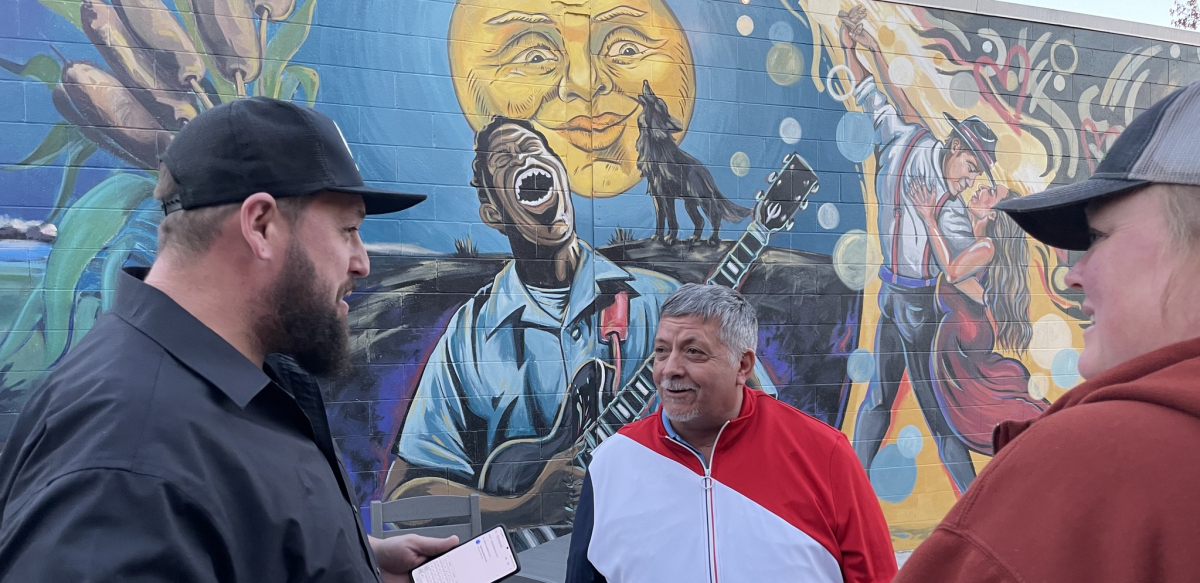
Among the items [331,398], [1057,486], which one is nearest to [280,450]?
[1057,486]

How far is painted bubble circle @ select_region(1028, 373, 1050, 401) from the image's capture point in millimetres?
6602

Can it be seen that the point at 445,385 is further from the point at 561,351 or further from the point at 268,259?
the point at 268,259

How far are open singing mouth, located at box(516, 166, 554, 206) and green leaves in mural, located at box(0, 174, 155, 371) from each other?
2187 mm

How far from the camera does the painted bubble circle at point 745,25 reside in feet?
19.2

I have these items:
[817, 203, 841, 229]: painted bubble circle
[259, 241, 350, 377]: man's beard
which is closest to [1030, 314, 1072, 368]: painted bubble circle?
[817, 203, 841, 229]: painted bubble circle

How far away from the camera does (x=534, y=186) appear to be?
17.8 ft

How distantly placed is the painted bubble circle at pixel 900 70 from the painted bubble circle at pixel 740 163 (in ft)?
4.58

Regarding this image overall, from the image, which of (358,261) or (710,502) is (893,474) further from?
(358,261)

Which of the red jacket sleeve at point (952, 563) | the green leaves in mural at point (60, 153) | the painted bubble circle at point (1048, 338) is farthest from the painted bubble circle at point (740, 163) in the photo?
the red jacket sleeve at point (952, 563)

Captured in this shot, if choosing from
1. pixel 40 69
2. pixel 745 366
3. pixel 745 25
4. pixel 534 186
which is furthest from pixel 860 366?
pixel 40 69

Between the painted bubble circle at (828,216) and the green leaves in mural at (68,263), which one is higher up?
the painted bubble circle at (828,216)

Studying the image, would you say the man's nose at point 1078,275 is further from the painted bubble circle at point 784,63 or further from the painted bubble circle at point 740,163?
the painted bubble circle at point 784,63

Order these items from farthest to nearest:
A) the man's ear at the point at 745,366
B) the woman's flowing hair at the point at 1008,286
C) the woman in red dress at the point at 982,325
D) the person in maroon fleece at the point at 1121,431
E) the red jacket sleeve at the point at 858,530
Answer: the woman's flowing hair at the point at 1008,286, the woman in red dress at the point at 982,325, the man's ear at the point at 745,366, the red jacket sleeve at the point at 858,530, the person in maroon fleece at the point at 1121,431

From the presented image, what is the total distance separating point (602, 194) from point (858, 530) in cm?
346
